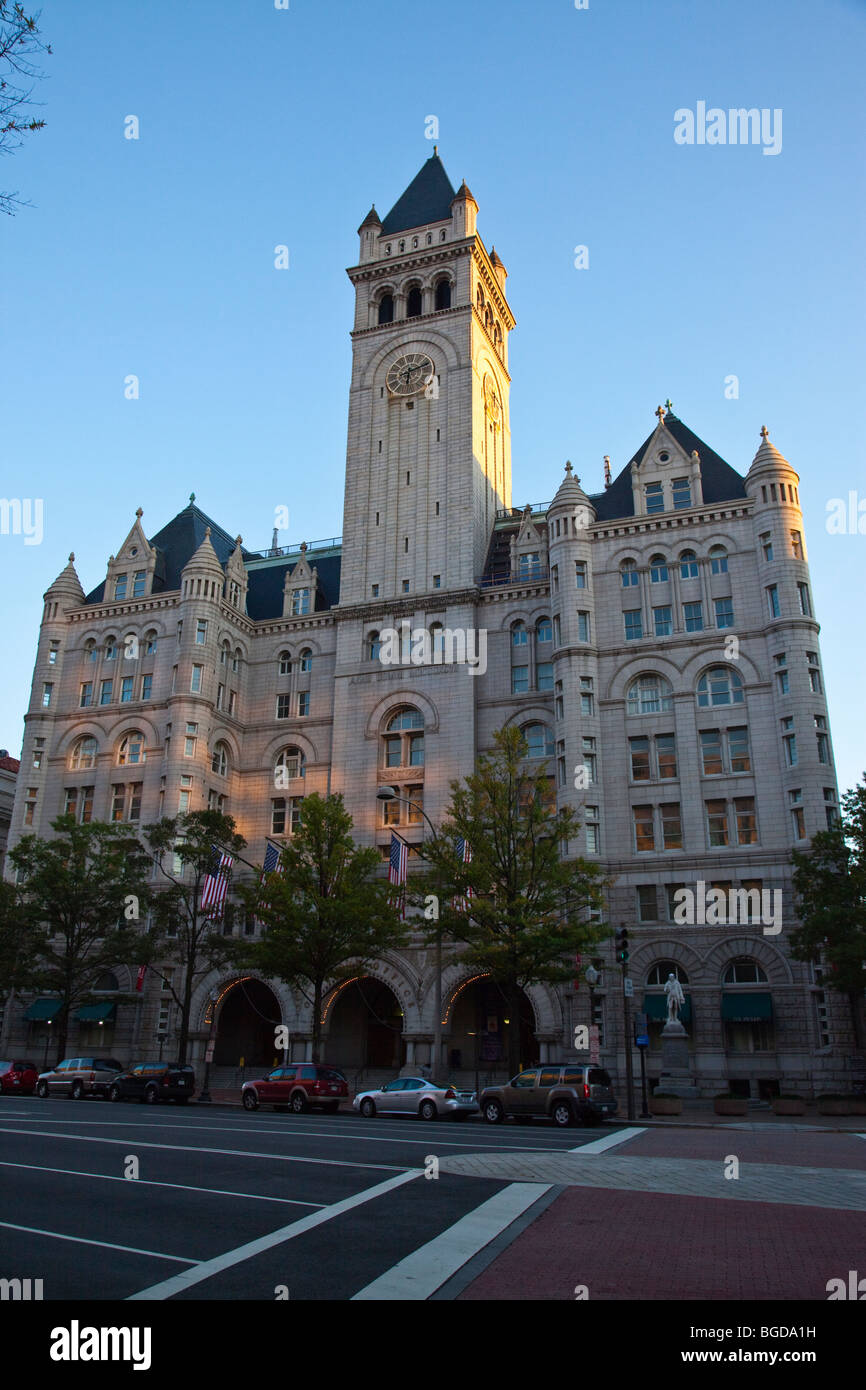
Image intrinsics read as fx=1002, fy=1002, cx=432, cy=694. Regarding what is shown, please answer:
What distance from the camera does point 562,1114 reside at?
26.9m

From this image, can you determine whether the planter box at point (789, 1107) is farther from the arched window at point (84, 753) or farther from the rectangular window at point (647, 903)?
the arched window at point (84, 753)

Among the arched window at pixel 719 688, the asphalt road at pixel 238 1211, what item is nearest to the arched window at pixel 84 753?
the arched window at pixel 719 688

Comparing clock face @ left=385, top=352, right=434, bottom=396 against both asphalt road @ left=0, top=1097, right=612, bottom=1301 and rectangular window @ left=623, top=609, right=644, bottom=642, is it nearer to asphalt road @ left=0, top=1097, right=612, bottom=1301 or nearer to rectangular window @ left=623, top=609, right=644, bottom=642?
rectangular window @ left=623, top=609, right=644, bottom=642

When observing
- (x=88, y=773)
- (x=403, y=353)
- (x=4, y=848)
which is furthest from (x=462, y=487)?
(x=4, y=848)

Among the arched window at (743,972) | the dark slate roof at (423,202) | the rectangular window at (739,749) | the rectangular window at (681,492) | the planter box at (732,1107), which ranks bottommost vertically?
the planter box at (732,1107)

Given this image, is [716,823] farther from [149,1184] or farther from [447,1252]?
[447,1252]

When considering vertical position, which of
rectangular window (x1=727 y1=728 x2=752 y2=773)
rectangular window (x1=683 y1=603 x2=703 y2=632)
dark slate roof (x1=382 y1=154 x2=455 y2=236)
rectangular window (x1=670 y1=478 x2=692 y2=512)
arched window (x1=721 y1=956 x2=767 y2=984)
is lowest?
arched window (x1=721 y1=956 x2=767 y2=984)

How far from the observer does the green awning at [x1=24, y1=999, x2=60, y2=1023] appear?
50.2 meters

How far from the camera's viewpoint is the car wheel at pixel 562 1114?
26844mm

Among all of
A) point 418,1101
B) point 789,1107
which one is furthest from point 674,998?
point 418,1101

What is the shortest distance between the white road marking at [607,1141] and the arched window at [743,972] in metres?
16.7

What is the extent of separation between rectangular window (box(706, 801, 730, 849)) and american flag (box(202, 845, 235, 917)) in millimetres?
21040

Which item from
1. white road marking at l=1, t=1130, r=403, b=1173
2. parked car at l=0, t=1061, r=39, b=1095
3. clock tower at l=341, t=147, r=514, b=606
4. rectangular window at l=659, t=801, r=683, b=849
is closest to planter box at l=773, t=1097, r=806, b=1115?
rectangular window at l=659, t=801, r=683, b=849
